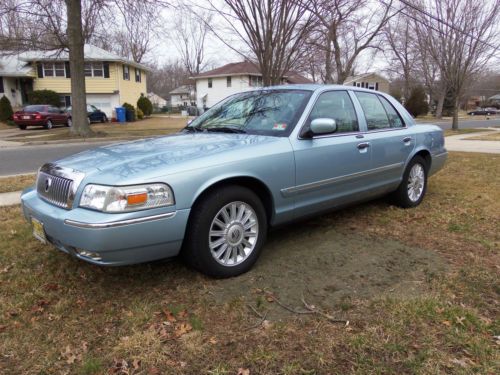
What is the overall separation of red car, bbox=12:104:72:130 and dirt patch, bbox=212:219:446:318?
23.4 metres

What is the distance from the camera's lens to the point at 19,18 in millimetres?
15492

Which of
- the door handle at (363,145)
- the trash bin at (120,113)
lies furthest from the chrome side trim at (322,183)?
the trash bin at (120,113)

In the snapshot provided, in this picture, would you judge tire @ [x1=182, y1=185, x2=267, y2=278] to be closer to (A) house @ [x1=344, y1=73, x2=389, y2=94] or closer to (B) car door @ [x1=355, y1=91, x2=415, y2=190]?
(B) car door @ [x1=355, y1=91, x2=415, y2=190]

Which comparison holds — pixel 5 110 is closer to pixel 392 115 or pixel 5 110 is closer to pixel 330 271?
pixel 392 115

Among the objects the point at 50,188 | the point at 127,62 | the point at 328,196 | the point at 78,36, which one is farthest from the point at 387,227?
the point at 127,62

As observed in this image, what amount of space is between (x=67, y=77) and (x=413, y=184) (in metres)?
32.6

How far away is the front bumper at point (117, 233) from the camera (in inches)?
108

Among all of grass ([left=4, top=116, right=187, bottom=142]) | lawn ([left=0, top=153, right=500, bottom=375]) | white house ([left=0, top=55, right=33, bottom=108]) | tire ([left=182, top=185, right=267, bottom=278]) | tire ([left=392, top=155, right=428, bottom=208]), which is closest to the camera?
lawn ([left=0, top=153, right=500, bottom=375])

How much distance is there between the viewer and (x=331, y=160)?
406 centimetres

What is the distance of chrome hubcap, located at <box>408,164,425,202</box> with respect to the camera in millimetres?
5438

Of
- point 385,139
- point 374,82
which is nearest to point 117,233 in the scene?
point 385,139

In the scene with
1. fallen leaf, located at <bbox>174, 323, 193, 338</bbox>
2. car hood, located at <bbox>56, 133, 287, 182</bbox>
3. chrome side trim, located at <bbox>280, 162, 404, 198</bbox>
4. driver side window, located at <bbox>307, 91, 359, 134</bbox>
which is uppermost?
driver side window, located at <bbox>307, 91, 359, 134</bbox>

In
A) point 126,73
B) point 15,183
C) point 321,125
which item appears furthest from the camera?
point 126,73

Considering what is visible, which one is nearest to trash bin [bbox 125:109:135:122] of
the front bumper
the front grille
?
the front grille
